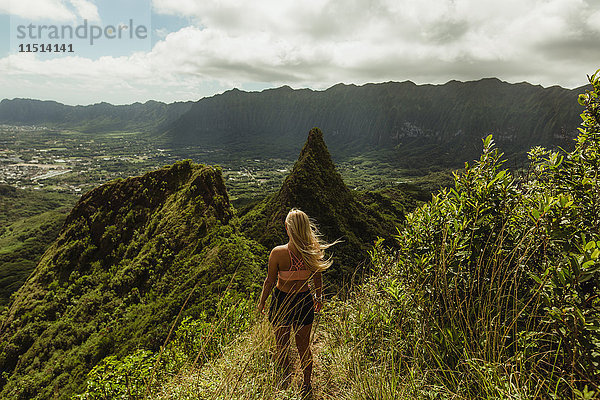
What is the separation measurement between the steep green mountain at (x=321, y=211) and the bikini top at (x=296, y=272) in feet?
86.0

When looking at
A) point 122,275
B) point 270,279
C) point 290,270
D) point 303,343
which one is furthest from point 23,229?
point 303,343

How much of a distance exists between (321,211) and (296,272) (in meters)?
32.4

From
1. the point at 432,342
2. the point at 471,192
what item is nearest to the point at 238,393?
the point at 432,342

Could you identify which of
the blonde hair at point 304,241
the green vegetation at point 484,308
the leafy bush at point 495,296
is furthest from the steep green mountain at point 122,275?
the leafy bush at point 495,296

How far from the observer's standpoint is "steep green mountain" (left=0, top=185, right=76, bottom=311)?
80562mm

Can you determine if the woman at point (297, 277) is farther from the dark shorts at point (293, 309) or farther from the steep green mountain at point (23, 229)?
the steep green mountain at point (23, 229)

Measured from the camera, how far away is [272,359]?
365 centimetres

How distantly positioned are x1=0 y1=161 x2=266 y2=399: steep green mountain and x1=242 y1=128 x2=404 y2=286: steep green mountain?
7.54m

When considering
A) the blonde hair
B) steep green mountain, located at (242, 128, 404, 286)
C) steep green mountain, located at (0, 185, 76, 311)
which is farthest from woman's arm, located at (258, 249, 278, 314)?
steep green mountain, located at (0, 185, 76, 311)

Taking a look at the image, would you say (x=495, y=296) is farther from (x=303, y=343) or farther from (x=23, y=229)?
(x=23, y=229)

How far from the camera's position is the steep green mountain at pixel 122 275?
67.8ft

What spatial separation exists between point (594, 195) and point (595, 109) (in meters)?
1.37

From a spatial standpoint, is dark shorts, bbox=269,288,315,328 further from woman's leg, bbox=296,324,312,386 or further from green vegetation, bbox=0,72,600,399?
green vegetation, bbox=0,72,600,399

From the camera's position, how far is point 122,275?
2775cm
